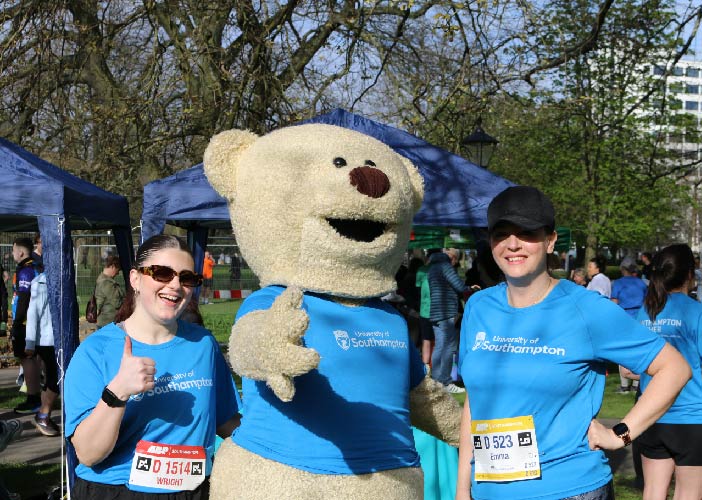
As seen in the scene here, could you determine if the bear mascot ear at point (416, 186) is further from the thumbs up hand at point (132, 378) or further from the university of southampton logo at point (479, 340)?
the thumbs up hand at point (132, 378)

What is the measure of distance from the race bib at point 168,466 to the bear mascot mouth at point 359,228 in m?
0.95

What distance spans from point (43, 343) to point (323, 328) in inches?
252

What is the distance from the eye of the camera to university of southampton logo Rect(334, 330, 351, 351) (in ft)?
8.91

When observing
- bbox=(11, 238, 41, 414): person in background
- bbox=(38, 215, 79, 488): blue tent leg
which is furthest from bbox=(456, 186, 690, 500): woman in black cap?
bbox=(11, 238, 41, 414): person in background

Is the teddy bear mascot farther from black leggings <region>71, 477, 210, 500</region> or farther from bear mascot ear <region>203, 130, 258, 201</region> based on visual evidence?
black leggings <region>71, 477, 210, 500</region>

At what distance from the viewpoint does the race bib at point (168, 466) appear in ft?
9.96

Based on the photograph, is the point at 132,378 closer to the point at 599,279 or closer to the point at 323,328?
the point at 323,328

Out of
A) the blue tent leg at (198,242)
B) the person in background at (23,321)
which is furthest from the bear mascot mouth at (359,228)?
the person in background at (23,321)

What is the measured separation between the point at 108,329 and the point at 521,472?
1.56 metres

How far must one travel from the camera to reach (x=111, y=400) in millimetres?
2855

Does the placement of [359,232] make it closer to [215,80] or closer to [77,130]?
[215,80]

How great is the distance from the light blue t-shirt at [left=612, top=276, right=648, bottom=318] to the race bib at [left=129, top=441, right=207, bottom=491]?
301 inches

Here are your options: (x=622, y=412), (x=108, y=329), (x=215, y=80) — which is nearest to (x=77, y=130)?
(x=215, y=80)

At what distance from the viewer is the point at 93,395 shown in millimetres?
3016
